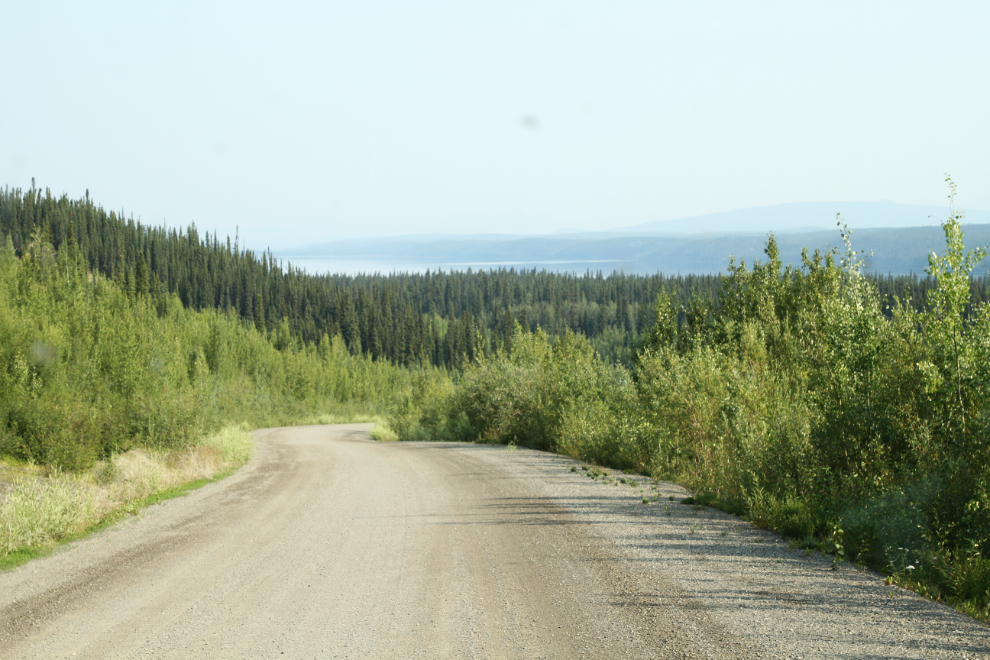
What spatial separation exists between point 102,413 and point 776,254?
777 inches

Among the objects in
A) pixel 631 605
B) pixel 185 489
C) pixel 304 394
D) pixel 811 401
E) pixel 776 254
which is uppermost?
pixel 776 254

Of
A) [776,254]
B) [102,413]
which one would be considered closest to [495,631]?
[102,413]

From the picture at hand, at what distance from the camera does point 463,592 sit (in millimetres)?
6848

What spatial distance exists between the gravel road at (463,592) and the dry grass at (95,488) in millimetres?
551

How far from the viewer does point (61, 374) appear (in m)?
23.3

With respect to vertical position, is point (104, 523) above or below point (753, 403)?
below

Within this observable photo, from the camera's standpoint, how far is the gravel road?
214 inches

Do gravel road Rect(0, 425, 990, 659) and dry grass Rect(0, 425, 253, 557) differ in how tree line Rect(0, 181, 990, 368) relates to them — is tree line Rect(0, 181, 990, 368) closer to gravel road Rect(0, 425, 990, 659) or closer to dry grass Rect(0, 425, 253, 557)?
dry grass Rect(0, 425, 253, 557)

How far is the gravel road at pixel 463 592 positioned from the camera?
17.8ft

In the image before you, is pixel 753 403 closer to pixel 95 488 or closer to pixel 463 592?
pixel 463 592

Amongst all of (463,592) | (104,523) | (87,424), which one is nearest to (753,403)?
(463,592)

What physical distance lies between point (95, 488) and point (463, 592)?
8.70 metres

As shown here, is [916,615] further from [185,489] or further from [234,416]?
[234,416]

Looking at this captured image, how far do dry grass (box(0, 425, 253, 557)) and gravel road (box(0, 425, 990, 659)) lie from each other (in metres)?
0.55
